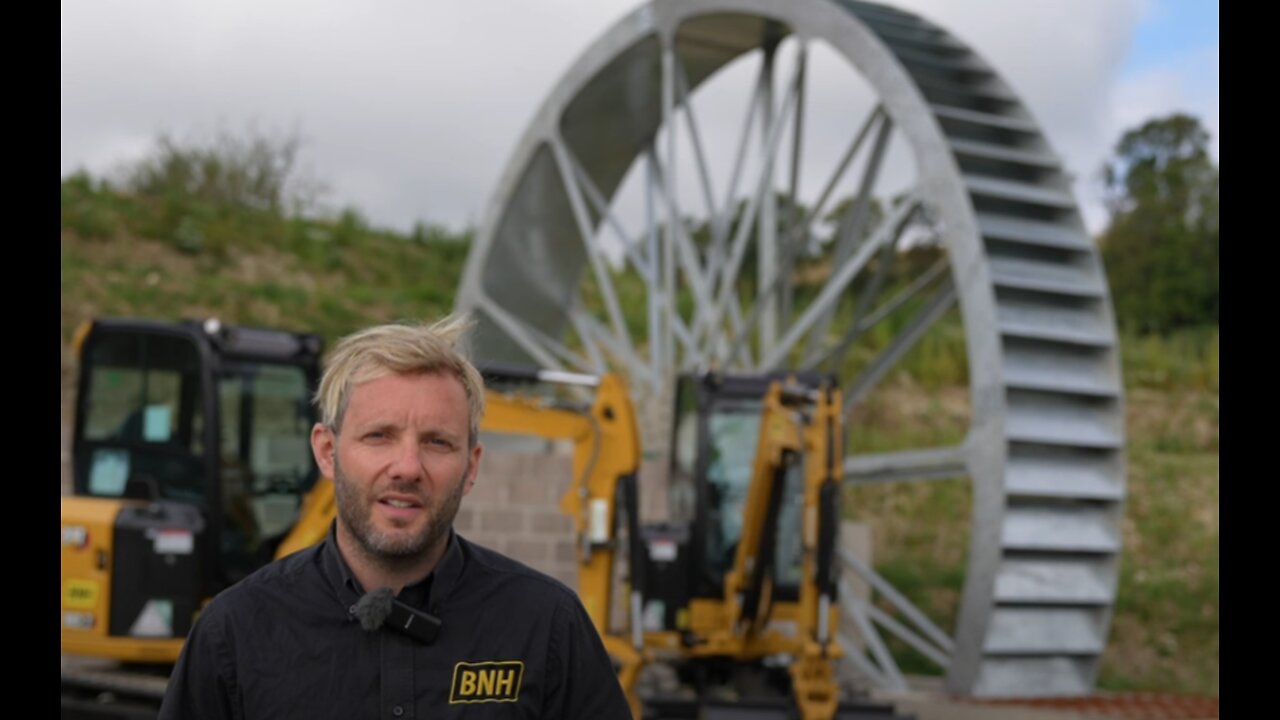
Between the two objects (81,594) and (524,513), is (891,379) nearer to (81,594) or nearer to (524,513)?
(524,513)

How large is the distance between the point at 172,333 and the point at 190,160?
17.9 m

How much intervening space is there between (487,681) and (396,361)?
496mm

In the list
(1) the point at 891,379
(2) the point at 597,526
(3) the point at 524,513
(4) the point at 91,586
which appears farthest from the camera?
(1) the point at 891,379

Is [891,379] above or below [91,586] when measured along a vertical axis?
above

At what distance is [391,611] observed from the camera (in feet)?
8.32

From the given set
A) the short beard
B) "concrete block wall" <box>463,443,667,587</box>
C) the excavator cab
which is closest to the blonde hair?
the short beard

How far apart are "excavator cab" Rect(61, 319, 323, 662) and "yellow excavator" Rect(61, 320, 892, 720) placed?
0.01 meters

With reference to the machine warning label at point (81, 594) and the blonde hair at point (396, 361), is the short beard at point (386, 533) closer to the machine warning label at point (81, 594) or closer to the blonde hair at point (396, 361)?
the blonde hair at point (396, 361)

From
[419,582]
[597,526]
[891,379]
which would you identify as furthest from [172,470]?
[891,379]

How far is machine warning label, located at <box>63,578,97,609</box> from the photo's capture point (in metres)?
9.62

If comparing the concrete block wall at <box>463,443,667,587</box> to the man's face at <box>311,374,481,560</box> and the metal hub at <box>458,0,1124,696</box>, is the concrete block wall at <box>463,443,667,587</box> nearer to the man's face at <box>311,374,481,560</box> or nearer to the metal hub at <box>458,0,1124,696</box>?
the metal hub at <box>458,0,1124,696</box>

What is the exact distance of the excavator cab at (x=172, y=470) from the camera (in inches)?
378

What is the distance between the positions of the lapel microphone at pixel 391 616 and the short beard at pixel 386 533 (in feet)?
0.19

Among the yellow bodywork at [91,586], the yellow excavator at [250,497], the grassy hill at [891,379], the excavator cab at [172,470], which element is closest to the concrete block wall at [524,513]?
the yellow excavator at [250,497]
